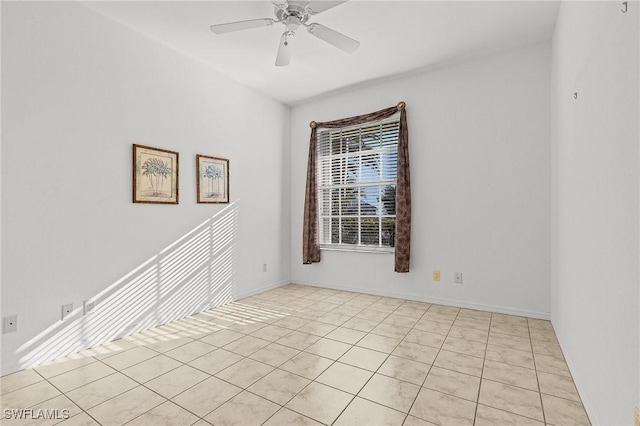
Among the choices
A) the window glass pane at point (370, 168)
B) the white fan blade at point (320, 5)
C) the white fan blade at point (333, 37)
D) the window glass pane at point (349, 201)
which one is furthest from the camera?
the window glass pane at point (349, 201)

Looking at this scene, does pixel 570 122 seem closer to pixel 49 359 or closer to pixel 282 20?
pixel 282 20

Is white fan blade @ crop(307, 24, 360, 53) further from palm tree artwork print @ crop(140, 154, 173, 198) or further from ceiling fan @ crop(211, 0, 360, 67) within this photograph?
palm tree artwork print @ crop(140, 154, 173, 198)

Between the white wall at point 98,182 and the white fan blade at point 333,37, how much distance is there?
1677 mm

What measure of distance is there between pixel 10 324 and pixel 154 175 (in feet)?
4.99

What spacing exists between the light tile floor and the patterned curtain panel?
0.90 metres

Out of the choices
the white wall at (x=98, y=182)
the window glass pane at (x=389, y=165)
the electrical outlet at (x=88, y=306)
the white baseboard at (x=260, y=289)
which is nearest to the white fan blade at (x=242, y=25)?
the white wall at (x=98, y=182)

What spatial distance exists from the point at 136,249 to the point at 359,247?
8.60 feet

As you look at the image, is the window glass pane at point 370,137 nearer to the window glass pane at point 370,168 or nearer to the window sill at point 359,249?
the window glass pane at point 370,168

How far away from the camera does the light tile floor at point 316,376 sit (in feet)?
5.38

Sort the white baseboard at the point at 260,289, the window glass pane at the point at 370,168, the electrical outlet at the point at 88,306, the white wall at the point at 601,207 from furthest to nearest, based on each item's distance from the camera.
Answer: the window glass pane at the point at 370,168, the white baseboard at the point at 260,289, the electrical outlet at the point at 88,306, the white wall at the point at 601,207

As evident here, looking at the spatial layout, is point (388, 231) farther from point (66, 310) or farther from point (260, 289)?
point (66, 310)

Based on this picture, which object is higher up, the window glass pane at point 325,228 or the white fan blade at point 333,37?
the white fan blade at point 333,37

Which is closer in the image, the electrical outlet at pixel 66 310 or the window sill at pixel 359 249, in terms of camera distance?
the electrical outlet at pixel 66 310

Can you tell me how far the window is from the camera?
4.00 metres
